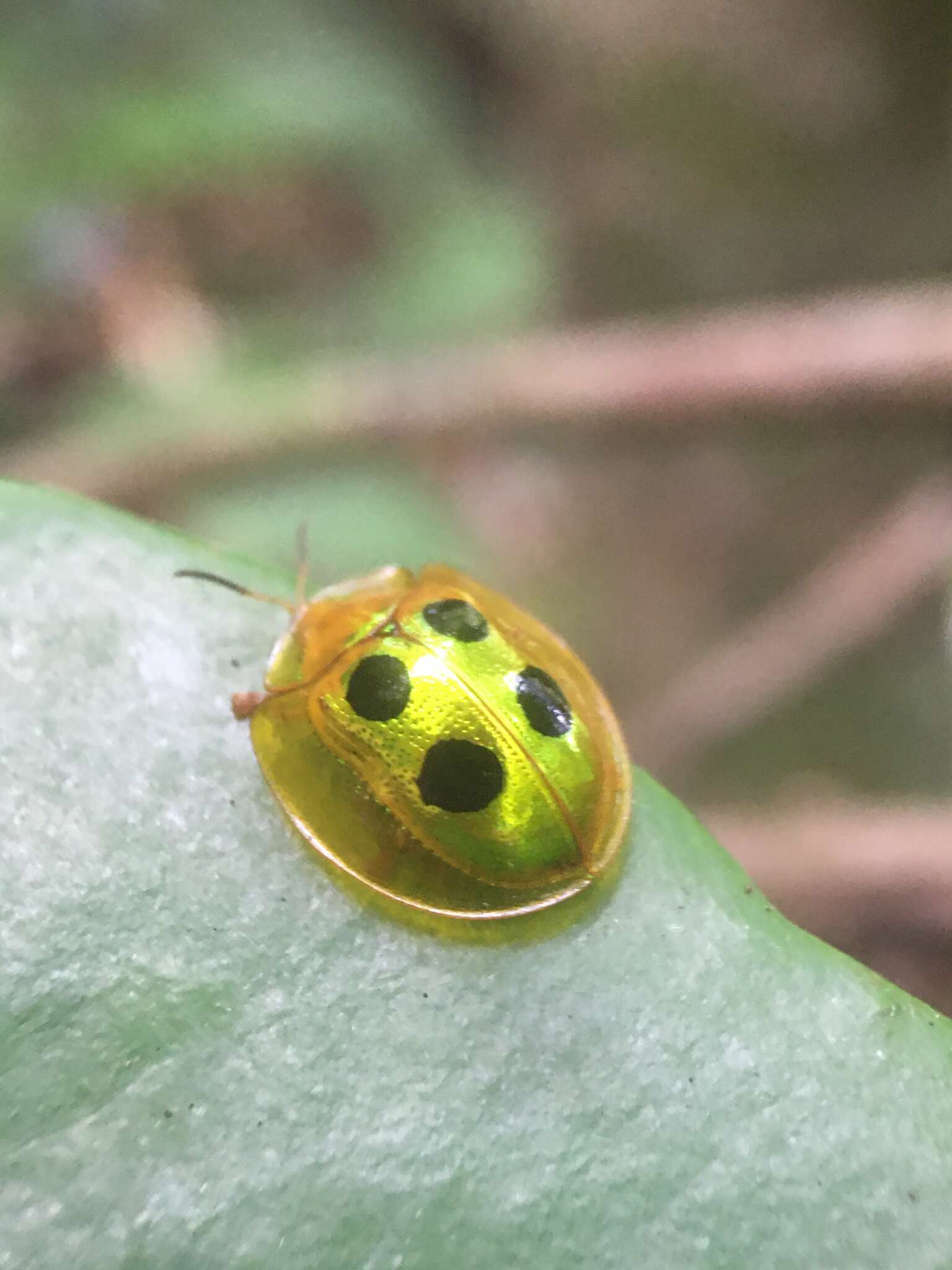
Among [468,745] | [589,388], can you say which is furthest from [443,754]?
[589,388]

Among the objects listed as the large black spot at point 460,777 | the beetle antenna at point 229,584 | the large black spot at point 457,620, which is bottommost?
the large black spot at point 460,777

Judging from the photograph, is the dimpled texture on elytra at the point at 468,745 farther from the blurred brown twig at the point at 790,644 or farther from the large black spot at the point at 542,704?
the blurred brown twig at the point at 790,644

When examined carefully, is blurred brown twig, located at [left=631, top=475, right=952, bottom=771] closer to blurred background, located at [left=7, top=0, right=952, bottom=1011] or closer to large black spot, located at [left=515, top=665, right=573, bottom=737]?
blurred background, located at [left=7, top=0, right=952, bottom=1011]

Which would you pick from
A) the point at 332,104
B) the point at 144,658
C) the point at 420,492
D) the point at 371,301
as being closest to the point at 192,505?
the point at 420,492

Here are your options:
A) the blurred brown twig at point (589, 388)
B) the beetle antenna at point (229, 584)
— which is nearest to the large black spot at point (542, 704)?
the beetle antenna at point (229, 584)

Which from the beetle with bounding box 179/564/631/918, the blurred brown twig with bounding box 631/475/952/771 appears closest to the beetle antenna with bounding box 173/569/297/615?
the beetle with bounding box 179/564/631/918

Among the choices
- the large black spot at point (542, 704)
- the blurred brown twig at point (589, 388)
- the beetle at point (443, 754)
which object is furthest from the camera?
the blurred brown twig at point (589, 388)

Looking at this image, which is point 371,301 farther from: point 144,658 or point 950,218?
point 144,658
